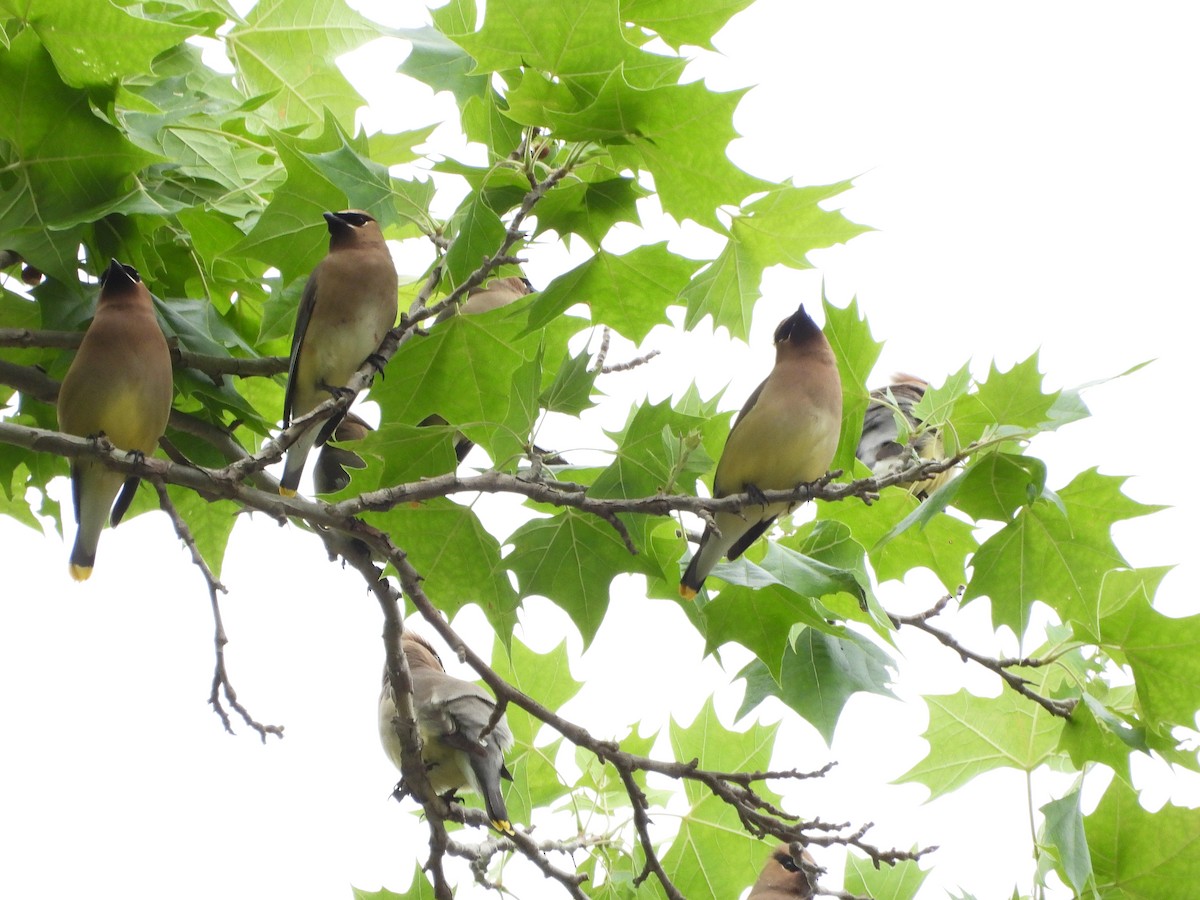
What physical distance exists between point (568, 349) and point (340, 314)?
2.47 ft

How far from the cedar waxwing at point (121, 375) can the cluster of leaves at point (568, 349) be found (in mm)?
131

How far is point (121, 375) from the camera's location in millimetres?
2830

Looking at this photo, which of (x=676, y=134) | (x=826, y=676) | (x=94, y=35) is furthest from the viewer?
(x=826, y=676)

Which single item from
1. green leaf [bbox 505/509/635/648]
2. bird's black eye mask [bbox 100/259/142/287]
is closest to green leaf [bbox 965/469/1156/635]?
green leaf [bbox 505/509/635/648]

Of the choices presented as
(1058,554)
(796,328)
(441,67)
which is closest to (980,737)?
(1058,554)

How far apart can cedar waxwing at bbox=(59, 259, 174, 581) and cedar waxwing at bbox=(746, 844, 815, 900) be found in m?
2.38

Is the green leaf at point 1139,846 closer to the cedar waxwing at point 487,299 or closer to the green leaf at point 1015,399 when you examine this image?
the green leaf at point 1015,399

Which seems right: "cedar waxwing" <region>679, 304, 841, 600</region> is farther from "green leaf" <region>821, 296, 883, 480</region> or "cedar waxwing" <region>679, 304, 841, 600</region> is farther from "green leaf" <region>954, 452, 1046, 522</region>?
"green leaf" <region>954, 452, 1046, 522</region>

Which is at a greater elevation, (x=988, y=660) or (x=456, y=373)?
(x=456, y=373)

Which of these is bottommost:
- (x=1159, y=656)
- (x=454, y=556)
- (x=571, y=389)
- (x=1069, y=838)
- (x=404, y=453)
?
(x=1069, y=838)

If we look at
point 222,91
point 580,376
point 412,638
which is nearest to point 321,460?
point 412,638

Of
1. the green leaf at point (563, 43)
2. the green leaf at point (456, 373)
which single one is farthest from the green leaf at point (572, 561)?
the green leaf at point (563, 43)

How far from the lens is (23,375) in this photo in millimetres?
2963

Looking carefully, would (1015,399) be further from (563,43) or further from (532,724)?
(532,724)
